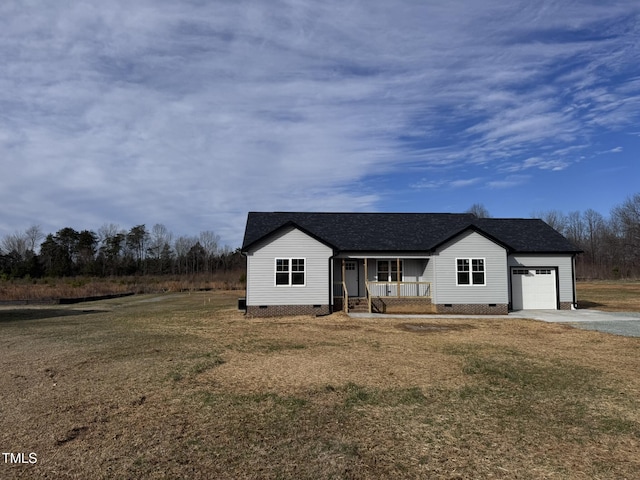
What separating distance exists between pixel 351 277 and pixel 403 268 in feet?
9.15

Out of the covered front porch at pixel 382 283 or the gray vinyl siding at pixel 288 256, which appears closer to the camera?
the gray vinyl siding at pixel 288 256

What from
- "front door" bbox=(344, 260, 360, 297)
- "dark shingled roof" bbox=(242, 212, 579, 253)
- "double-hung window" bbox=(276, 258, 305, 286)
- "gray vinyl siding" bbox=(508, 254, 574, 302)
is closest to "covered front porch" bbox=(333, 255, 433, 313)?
"front door" bbox=(344, 260, 360, 297)

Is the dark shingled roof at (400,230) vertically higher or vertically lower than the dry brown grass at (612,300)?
higher

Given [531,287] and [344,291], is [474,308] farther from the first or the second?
[344,291]

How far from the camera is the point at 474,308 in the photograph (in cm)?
1938

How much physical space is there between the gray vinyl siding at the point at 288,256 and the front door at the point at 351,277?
7.48 ft

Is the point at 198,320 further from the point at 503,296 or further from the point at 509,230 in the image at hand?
the point at 509,230

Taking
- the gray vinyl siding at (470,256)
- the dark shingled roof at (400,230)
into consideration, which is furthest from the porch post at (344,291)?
the gray vinyl siding at (470,256)

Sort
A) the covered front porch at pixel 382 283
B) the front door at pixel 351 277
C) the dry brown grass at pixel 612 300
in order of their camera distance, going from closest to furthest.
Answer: the covered front porch at pixel 382 283
the front door at pixel 351 277
the dry brown grass at pixel 612 300

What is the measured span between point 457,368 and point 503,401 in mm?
2154

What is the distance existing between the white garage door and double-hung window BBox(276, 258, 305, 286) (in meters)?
11.0

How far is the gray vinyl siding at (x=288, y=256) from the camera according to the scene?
746 inches

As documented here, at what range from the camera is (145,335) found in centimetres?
1320

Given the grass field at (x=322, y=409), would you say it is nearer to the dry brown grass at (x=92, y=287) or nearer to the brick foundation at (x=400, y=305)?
the brick foundation at (x=400, y=305)
